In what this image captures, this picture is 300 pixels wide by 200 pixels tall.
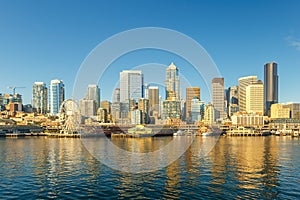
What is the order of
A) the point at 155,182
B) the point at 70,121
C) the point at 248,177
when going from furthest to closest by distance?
the point at 70,121, the point at 248,177, the point at 155,182

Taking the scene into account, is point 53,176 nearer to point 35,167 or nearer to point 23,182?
point 23,182

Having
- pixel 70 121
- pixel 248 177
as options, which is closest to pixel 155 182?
pixel 248 177

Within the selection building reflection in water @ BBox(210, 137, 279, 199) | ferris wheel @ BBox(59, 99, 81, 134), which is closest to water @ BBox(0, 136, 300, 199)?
building reflection in water @ BBox(210, 137, 279, 199)

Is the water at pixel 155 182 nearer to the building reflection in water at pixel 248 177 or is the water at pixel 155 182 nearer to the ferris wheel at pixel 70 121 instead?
the building reflection in water at pixel 248 177

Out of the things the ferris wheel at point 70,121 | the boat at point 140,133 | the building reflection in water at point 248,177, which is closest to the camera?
the building reflection in water at point 248,177

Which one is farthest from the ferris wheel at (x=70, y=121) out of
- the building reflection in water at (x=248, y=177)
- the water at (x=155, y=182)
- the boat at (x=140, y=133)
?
the building reflection in water at (x=248, y=177)

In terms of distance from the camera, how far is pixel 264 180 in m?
37.2

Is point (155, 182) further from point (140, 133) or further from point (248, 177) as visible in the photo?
point (140, 133)

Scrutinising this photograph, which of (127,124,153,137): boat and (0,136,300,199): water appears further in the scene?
(127,124,153,137): boat

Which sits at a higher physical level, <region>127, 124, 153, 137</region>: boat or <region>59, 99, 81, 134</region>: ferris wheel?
<region>59, 99, 81, 134</region>: ferris wheel

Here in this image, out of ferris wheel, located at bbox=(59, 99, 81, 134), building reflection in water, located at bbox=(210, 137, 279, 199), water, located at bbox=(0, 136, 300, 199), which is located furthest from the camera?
ferris wheel, located at bbox=(59, 99, 81, 134)

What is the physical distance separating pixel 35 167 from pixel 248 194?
36.9 m

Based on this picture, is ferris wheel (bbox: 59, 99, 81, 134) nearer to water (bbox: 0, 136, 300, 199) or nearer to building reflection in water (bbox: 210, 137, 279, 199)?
water (bbox: 0, 136, 300, 199)

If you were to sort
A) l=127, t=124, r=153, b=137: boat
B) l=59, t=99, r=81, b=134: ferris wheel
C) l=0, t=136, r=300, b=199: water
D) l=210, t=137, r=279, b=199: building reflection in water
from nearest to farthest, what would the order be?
l=0, t=136, r=300, b=199: water → l=210, t=137, r=279, b=199: building reflection in water → l=127, t=124, r=153, b=137: boat → l=59, t=99, r=81, b=134: ferris wheel
